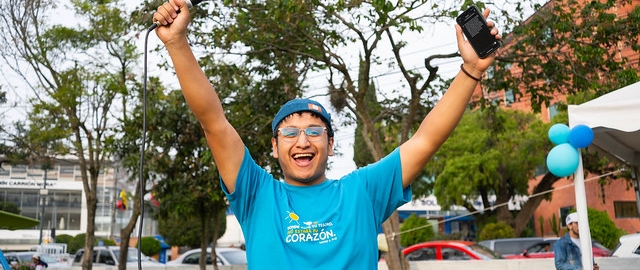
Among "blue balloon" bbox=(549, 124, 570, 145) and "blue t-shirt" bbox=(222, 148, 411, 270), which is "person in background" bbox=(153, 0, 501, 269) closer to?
"blue t-shirt" bbox=(222, 148, 411, 270)

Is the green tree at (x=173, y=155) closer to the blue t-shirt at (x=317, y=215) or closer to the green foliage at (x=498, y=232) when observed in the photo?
the blue t-shirt at (x=317, y=215)

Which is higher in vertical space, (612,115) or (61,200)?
(61,200)

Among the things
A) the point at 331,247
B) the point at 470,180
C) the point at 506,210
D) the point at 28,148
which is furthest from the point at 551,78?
the point at 506,210

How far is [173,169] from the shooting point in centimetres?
1405

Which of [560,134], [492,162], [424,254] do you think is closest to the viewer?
[560,134]

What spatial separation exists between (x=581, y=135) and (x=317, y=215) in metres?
4.68

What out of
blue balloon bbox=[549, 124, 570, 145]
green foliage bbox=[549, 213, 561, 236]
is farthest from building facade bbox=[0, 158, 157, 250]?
blue balloon bbox=[549, 124, 570, 145]

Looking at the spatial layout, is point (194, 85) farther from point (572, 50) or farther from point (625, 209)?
point (625, 209)

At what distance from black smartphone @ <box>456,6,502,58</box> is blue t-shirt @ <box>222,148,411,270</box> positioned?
47 cm

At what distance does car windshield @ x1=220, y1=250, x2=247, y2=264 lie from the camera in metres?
15.9

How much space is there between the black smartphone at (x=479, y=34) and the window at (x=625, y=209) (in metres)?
30.7

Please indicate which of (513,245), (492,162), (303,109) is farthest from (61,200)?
(303,109)

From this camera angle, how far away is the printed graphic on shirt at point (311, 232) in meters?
2.16

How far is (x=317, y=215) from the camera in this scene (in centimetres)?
221
